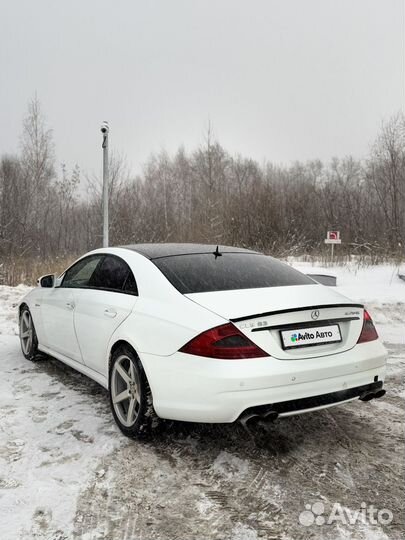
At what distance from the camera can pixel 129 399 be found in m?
3.27

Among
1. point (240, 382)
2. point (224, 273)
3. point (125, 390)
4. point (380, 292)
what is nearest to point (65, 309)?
point (125, 390)

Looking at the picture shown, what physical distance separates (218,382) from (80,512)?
0.96 meters

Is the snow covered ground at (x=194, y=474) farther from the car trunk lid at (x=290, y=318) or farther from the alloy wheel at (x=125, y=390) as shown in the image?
the car trunk lid at (x=290, y=318)

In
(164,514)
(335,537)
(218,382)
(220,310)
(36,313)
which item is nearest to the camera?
(335,537)

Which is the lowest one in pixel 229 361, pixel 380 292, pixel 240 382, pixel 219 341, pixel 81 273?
pixel 380 292

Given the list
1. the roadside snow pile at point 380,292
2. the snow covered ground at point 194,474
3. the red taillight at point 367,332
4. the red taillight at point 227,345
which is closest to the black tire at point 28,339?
the snow covered ground at point 194,474

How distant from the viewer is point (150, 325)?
306cm

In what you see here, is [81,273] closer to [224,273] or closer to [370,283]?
[224,273]

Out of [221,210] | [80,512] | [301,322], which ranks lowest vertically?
[80,512]

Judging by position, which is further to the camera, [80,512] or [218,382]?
[218,382]

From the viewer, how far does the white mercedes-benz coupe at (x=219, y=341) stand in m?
2.65

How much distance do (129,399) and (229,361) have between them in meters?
1.02

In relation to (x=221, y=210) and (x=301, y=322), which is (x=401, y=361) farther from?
(x=221, y=210)

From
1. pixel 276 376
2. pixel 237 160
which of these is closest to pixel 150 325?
pixel 276 376
